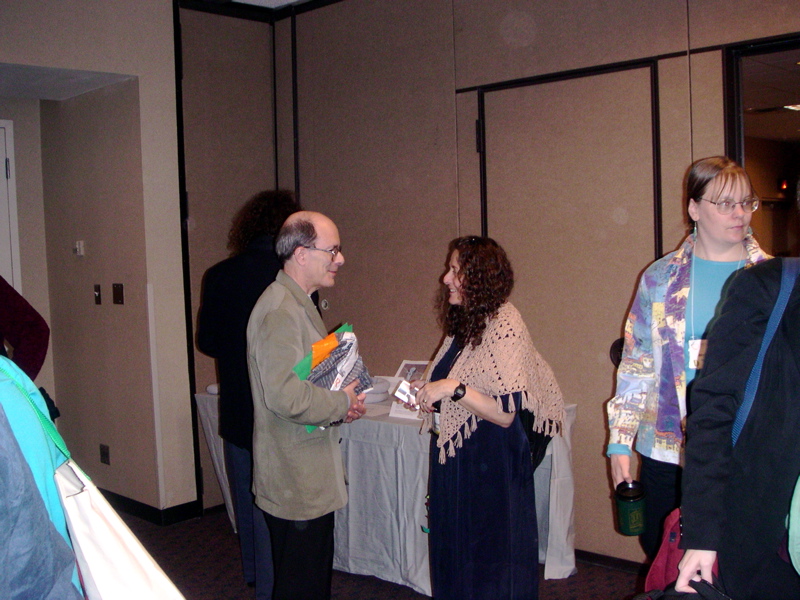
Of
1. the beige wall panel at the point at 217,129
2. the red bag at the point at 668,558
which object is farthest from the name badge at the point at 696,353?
the beige wall panel at the point at 217,129

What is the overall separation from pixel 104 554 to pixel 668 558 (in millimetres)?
1096

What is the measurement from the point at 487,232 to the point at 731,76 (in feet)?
4.09

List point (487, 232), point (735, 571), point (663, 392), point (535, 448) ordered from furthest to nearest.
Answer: point (487, 232) < point (535, 448) < point (663, 392) < point (735, 571)

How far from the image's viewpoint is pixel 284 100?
4.30 m

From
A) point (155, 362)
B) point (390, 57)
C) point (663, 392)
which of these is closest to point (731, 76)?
point (663, 392)

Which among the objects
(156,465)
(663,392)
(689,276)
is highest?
(689,276)

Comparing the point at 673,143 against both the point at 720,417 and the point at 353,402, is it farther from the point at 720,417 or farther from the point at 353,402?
the point at 720,417

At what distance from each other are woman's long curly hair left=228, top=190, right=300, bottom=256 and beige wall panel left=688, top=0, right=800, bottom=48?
1.75 metres

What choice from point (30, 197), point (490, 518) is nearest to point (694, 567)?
point (490, 518)

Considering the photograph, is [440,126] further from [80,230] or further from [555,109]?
[80,230]

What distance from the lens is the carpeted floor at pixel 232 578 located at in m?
2.92

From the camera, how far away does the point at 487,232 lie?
3408mm

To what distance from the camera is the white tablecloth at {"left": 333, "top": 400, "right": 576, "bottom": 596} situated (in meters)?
2.87

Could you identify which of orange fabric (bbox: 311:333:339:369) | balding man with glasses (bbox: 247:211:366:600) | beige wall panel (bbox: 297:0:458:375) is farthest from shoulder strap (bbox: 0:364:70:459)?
beige wall panel (bbox: 297:0:458:375)
